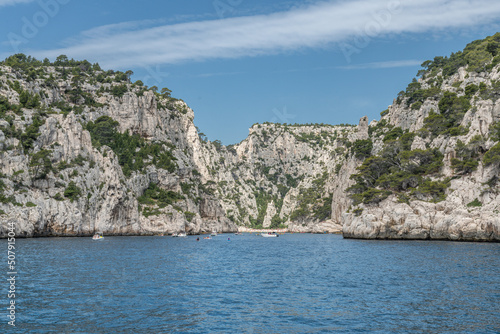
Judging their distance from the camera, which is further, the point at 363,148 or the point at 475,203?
the point at 363,148

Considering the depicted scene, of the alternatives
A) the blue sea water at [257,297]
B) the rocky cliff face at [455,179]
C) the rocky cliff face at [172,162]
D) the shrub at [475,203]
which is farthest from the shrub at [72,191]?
the shrub at [475,203]

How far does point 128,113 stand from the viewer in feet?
559

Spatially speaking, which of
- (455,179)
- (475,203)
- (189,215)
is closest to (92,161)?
(189,215)

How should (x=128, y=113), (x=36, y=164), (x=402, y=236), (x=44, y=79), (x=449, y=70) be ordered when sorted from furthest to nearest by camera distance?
(x=128, y=113)
(x=44, y=79)
(x=449, y=70)
(x=36, y=164)
(x=402, y=236)

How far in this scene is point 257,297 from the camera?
31828 millimetres

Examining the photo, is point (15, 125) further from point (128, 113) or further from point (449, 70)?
point (449, 70)

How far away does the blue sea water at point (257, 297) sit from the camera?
23516 mm

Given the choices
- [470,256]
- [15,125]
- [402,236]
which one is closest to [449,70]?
[402,236]

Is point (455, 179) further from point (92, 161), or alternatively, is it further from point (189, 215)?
point (189, 215)

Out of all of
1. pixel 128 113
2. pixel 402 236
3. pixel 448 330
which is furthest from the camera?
pixel 128 113

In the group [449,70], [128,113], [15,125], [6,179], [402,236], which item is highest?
[449,70]

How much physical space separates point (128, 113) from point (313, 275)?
141679mm

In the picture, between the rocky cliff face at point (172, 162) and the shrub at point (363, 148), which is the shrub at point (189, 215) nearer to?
the rocky cliff face at point (172, 162)

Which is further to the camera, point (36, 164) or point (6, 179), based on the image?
point (36, 164)
